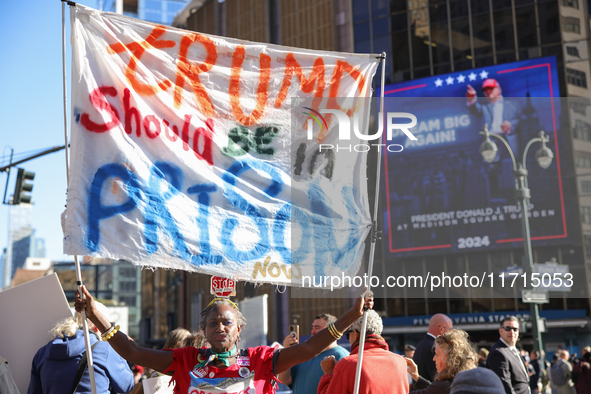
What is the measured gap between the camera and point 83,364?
15.7 ft

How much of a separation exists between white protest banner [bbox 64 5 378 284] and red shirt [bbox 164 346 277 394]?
685 mm

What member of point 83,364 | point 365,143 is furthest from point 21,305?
point 365,143

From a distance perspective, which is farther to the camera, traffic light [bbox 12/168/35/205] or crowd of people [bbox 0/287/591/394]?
traffic light [bbox 12/168/35/205]

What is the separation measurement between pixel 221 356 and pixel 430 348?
3510 millimetres

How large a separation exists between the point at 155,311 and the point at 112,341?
184ft

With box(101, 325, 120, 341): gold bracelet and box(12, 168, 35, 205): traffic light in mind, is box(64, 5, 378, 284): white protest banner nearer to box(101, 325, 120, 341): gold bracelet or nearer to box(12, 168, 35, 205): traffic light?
box(101, 325, 120, 341): gold bracelet

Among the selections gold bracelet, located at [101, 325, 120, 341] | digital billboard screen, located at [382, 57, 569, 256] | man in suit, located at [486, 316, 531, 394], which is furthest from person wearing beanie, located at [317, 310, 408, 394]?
digital billboard screen, located at [382, 57, 569, 256]

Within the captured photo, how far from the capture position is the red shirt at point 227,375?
363 centimetres

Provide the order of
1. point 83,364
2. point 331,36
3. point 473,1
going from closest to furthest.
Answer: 1. point 83,364
2. point 473,1
3. point 331,36

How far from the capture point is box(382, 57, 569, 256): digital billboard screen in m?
30.2

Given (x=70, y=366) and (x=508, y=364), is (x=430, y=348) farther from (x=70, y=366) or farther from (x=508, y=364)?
(x=70, y=366)

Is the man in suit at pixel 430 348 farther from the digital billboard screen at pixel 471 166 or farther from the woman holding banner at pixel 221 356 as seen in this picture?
the digital billboard screen at pixel 471 166

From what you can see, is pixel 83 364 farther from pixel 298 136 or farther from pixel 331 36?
pixel 331 36

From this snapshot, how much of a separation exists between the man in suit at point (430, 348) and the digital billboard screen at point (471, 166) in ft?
82.3
